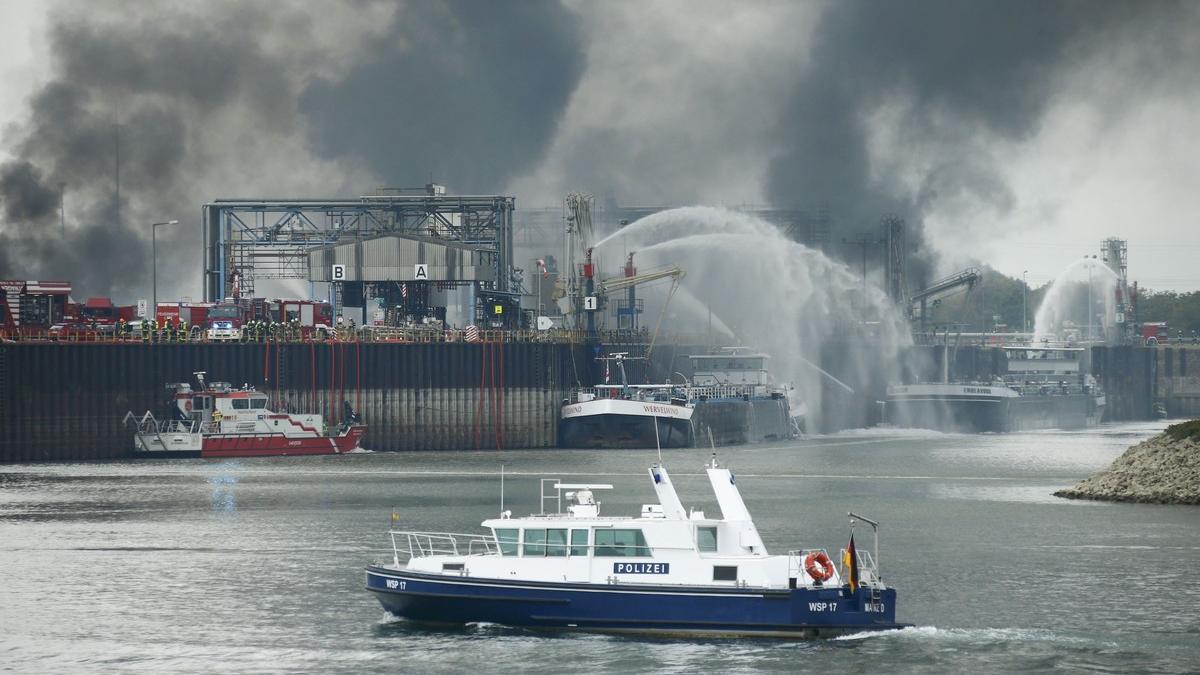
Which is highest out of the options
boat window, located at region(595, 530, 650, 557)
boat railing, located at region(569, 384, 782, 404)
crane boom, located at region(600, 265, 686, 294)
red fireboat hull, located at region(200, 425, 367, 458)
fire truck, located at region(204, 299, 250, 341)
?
crane boom, located at region(600, 265, 686, 294)

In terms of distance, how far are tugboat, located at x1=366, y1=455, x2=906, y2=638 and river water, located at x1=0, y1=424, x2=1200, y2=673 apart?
0.63 m

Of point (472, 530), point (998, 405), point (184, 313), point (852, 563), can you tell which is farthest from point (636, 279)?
point (852, 563)

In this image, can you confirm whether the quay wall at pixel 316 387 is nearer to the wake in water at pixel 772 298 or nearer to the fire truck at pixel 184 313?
the fire truck at pixel 184 313

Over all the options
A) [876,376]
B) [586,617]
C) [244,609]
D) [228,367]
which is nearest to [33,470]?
[228,367]

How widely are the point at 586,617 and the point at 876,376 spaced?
425 ft

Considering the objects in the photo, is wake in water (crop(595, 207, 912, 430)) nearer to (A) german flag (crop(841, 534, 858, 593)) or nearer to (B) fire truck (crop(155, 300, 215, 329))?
(B) fire truck (crop(155, 300, 215, 329))

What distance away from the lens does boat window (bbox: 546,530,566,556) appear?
48.2 meters

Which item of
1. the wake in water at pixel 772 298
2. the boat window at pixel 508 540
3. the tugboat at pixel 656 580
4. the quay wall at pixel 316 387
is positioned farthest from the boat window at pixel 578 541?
the wake in water at pixel 772 298

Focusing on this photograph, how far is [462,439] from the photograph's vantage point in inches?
4813

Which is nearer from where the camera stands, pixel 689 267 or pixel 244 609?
pixel 244 609

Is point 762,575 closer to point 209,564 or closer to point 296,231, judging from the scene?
point 209,564

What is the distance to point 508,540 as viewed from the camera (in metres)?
48.4

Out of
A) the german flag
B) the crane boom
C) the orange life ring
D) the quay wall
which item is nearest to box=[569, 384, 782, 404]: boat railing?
the quay wall

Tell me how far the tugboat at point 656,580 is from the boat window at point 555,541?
3 centimetres
